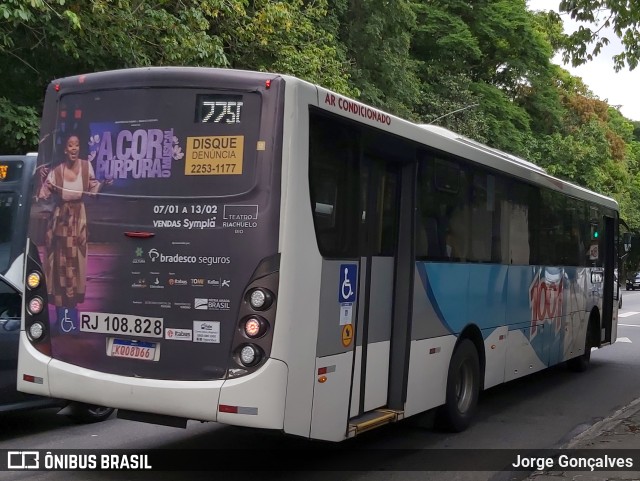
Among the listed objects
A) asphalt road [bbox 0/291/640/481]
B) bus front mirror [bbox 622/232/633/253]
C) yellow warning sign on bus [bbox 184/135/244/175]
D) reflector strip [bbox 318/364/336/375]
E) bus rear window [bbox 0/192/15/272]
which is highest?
bus front mirror [bbox 622/232/633/253]

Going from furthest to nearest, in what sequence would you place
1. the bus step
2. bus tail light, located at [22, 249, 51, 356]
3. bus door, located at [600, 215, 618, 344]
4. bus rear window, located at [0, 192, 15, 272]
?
1. bus door, located at [600, 215, 618, 344]
2. bus rear window, located at [0, 192, 15, 272]
3. the bus step
4. bus tail light, located at [22, 249, 51, 356]

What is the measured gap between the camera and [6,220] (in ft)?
34.4

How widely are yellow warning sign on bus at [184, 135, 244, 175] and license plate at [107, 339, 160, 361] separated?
1.30 meters

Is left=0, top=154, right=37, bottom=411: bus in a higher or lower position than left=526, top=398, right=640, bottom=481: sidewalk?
higher

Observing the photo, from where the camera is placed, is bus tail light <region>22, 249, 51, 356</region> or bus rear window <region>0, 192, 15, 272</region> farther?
bus rear window <region>0, 192, 15, 272</region>

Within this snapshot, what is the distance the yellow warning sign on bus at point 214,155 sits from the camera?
232 inches

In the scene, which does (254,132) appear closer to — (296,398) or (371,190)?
(371,190)

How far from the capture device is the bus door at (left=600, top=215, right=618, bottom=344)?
1525 cm

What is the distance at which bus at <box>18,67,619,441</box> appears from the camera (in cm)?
571

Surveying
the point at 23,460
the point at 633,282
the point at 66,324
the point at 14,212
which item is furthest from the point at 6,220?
the point at 633,282

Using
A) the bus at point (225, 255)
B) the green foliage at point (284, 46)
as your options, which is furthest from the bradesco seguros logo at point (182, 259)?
the green foliage at point (284, 46)

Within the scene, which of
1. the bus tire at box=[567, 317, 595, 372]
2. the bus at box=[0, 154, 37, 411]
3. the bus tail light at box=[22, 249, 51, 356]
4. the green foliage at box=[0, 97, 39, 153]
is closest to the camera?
the bus tail light at box=[22, 249, 51, 356]

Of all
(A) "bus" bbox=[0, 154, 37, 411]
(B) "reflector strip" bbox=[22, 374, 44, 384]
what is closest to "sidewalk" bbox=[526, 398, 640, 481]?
(B) "reflector strip" bbox=[22, 374, 44, 384]

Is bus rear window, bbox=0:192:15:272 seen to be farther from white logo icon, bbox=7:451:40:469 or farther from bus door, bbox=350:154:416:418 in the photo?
bus door, bbox=350:154:416:418
